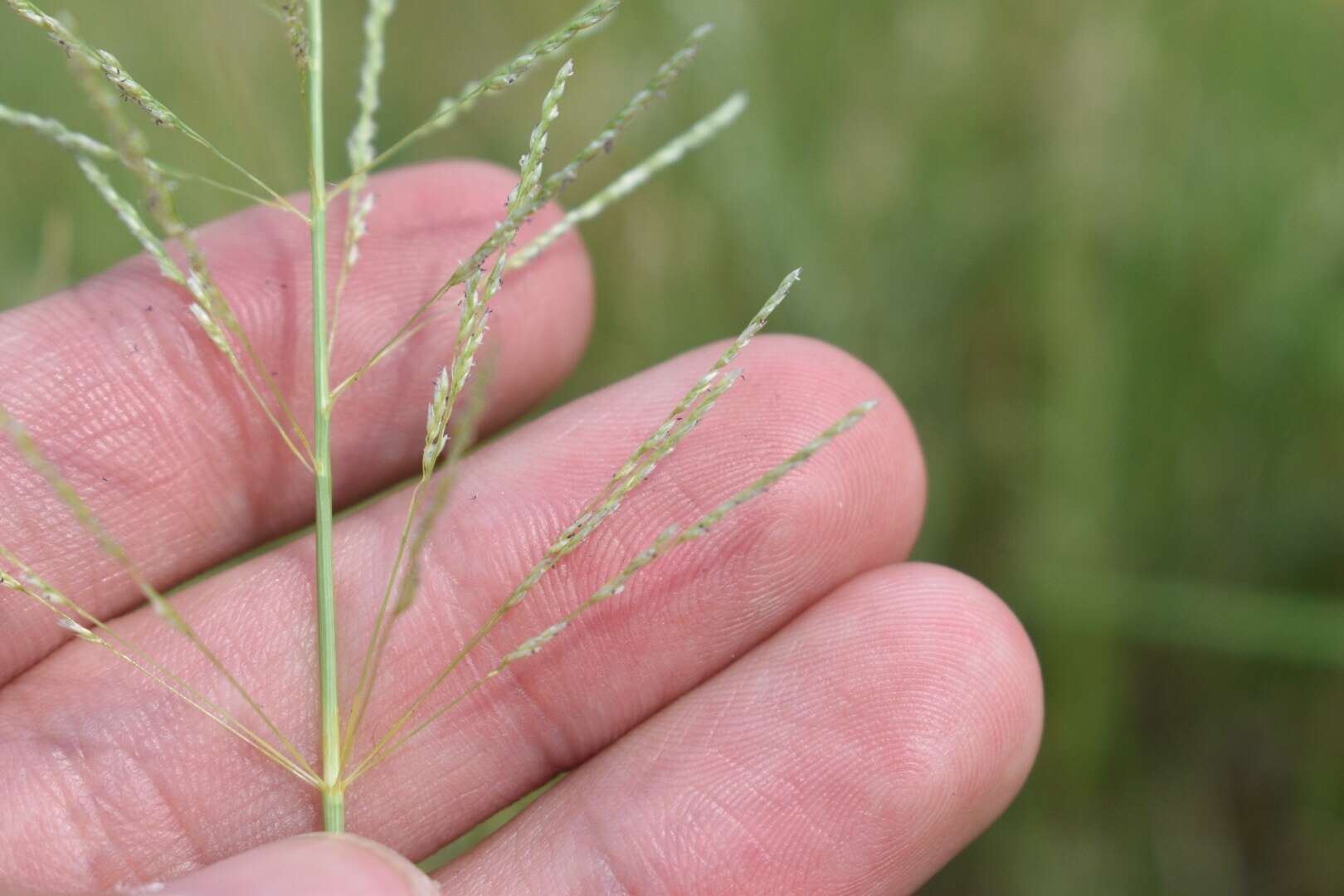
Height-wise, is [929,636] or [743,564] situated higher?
[743,564]

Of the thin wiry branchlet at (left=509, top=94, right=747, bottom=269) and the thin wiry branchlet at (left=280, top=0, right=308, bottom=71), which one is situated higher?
the thin wiry branchlet at (left=280, top=0, right=308, bottom=71)

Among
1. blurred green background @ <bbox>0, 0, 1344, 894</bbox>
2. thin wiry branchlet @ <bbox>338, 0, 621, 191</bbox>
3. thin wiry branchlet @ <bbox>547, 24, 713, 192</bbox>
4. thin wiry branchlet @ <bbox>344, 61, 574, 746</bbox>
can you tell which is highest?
thin wiry branchlet @ <bbox>338, 0, 621, 191</bbox>

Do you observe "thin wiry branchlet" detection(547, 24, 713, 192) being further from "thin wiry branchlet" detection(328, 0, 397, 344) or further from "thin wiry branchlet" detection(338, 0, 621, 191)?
"thin wiry branchlet" detection(328, 0, 397, 344)

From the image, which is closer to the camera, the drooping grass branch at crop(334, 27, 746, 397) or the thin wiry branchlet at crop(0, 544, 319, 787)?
the drooping grass branch at crop(334, 27, 746, 397)

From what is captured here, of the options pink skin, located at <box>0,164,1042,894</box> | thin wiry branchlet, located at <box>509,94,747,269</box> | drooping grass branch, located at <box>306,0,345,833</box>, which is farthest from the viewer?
pink skin, located at <box>0,164,1042,894</box>

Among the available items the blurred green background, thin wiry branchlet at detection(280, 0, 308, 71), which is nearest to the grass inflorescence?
thin wiry branchlet at detection(280, 0, 308, 71)

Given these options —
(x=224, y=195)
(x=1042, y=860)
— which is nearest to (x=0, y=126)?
(x=224, y=195)

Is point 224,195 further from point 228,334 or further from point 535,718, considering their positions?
point 535,718

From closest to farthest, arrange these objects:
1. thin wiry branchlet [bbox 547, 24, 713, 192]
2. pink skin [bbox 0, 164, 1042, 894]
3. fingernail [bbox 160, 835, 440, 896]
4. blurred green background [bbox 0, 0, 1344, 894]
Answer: thin wiry branchlet [bbox 547, 24, 713, 192]
fingernail [bbox 160, 835, 440, 896]
pink skin [bbox 0, 164, 1042, 894]
blurred green background [bbox 0, 0, 1344, 894]
